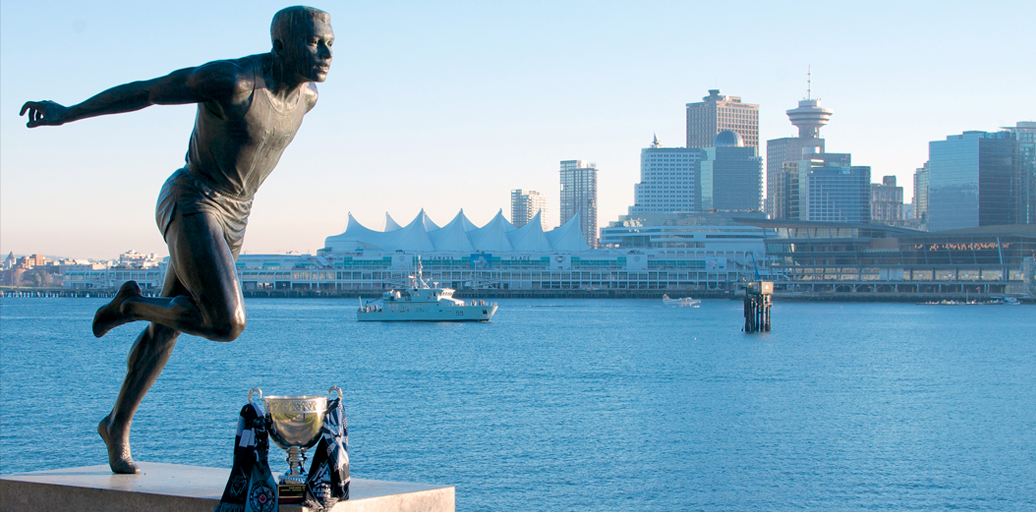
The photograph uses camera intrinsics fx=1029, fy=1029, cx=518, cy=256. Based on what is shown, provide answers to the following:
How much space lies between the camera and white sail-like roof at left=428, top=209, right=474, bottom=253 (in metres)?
99.4

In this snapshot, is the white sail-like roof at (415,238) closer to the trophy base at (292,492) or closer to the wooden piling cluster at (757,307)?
the wooden piling cluster at (757,307)

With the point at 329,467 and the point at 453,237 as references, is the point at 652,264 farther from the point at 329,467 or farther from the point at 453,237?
the point at 329,467

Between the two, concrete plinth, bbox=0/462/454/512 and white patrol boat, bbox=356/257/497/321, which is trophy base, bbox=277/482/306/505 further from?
white patrol boat, bbox=356/257/497/321

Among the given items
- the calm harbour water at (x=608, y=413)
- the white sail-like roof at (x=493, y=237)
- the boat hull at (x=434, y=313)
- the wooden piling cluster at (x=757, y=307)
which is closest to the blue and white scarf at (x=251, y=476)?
the calm harbour water at (x=608, y=413)

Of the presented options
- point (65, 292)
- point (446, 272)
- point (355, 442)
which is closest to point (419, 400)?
point (355, 442)

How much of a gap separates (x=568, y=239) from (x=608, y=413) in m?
79.3

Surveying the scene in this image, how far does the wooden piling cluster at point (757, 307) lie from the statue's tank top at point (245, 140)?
4731cm

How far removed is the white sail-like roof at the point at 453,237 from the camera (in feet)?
326

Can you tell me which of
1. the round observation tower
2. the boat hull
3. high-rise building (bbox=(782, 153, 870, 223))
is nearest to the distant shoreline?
the boat hull

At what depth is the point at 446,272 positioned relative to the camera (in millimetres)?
94125

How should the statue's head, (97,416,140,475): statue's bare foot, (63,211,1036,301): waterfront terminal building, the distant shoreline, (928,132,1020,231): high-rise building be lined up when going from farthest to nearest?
(928,132,1020,231): high-rise building
the distant shoreline
(63,211,1036,301): waterfront terminal building
(97,416,140,475): statue's bare foot
the statue's head

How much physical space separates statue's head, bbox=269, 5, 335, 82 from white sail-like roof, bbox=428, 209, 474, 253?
95313 millimetres

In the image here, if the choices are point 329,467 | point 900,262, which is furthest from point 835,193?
point 329,467

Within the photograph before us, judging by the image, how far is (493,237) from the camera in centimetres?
9938
